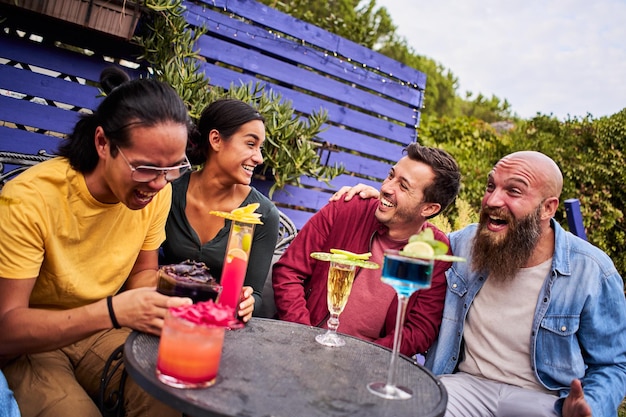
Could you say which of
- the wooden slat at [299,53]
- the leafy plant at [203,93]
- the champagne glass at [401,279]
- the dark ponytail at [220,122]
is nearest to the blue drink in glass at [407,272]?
the champagne glass at [401,279]

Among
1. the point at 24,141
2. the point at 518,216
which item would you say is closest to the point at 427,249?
the point at 518,216

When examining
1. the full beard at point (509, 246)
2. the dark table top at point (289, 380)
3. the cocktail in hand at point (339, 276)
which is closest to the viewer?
the dark table top at point (289, 380)

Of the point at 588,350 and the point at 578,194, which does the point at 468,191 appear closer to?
the point at 578,194

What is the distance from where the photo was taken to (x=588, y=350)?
7.75 ft

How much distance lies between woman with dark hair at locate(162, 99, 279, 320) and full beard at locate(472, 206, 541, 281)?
1090 millimetres

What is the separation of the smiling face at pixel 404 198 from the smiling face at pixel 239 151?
0.76 metres

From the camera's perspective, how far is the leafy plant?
150 inches

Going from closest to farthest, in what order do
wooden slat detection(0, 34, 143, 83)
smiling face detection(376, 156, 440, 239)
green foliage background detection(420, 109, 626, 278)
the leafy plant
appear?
smiling face detection(376, 156, 440, 239) → wooden slat detection(0, 34, 143, 83) → the leafy plant → green foliage background detection(420, 109, 626, 278)

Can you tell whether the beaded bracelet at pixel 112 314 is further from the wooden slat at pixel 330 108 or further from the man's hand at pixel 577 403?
the wooden slat at pixel 330 108

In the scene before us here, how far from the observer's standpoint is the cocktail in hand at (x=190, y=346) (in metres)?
1.34

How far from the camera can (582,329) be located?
238cm

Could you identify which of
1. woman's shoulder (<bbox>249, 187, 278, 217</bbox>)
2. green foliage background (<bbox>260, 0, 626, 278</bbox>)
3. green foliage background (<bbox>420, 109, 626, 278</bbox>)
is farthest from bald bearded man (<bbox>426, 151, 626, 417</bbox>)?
green foliage background (<bbox>420, 109, 626, 278</bbox>)

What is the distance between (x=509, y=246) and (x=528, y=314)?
13.6 inches

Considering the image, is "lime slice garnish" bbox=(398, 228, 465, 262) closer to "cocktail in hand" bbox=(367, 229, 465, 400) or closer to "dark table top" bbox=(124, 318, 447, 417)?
"cocktail in hand" bbox=(367, 229, 465, 400)
